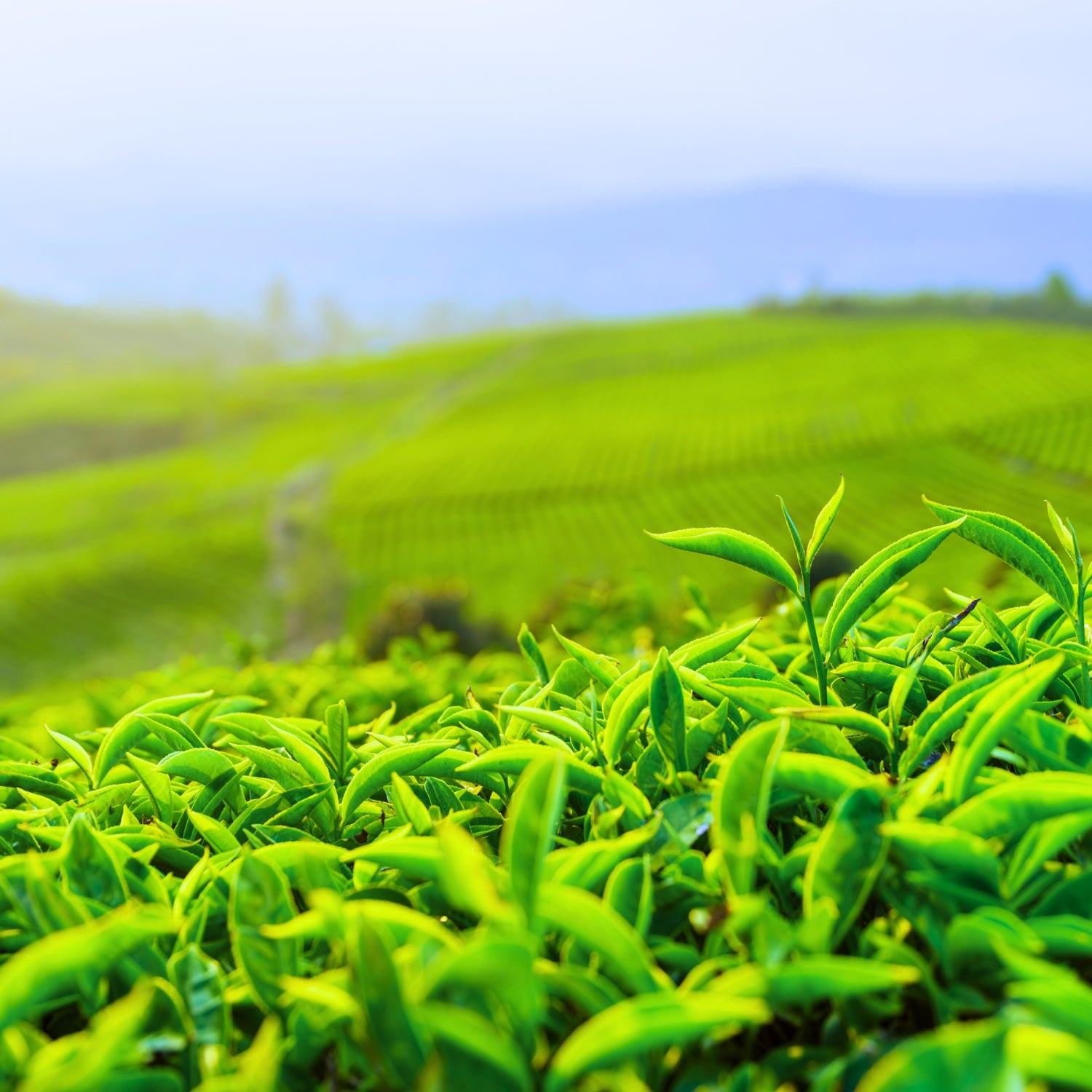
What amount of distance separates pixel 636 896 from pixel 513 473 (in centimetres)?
5723

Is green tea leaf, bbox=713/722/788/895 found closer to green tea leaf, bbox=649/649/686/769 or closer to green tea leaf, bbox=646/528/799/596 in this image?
green tea leaf, bbox=649/649/686/769

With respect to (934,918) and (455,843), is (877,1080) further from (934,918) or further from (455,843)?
(455,843)

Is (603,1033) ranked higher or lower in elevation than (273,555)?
higher

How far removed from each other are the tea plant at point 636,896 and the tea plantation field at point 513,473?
32672 mm

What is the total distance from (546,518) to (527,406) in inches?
976

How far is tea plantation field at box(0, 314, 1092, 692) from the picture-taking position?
47656 mm

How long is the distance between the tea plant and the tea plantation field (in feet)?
107

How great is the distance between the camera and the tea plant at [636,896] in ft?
2.80

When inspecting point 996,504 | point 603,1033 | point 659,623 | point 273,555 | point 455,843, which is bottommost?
point 273,555

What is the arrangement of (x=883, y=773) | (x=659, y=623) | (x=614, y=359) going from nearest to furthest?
(x=883, y=773) < (x=659, y=623) < (x=614, y=359)

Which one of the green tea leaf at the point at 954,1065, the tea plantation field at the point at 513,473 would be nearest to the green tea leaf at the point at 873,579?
the green tea leaf at the point at 954,1065

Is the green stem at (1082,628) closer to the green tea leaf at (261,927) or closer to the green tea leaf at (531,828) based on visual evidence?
the green tea leaf at (531,828)

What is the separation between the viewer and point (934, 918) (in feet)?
3.25

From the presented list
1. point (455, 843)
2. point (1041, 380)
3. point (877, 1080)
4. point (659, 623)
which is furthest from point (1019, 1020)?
point (1041, 380)
